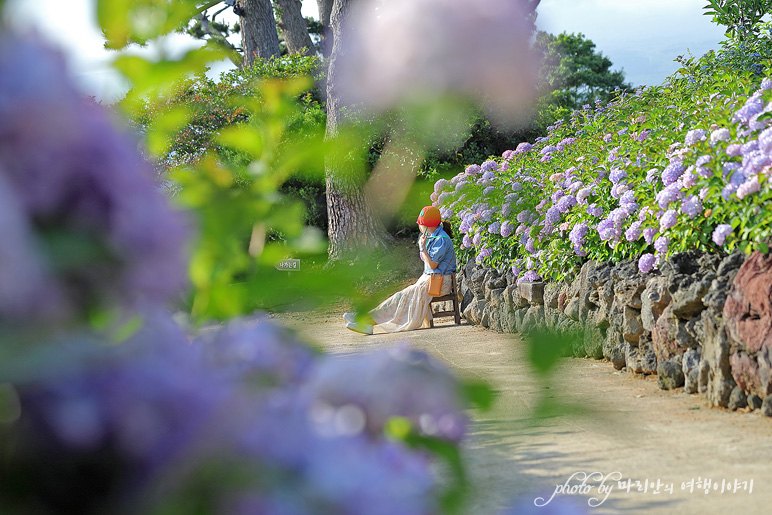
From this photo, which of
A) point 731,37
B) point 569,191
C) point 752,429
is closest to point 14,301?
point 752,429

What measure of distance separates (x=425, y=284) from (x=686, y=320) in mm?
4808

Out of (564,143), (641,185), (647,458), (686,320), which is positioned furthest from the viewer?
(564,143)

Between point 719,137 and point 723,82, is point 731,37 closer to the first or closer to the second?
point 723,82

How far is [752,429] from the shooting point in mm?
3693

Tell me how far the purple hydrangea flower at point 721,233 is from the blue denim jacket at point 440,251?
5039 mm

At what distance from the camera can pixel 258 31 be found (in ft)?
62.3

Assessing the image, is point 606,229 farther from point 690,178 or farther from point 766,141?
point 766,141

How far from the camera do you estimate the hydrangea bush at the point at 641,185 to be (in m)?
4.40

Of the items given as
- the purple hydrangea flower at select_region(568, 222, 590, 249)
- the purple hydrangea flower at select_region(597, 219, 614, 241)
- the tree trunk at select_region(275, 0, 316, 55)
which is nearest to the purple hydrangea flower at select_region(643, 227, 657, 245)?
the purple hydrangea flower at select_region(597, 219, 614, 241)

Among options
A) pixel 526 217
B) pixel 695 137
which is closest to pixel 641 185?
pixel 695 137

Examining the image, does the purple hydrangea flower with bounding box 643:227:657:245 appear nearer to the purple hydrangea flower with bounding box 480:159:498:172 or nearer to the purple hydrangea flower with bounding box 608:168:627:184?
the purple hydrangea flower with bounding box 608:168:627:184

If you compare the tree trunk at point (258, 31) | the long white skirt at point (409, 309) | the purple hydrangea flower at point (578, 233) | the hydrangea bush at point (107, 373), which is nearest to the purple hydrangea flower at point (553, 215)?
the purple hydrangea flower at point (578, 233)

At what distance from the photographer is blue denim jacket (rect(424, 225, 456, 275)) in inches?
367

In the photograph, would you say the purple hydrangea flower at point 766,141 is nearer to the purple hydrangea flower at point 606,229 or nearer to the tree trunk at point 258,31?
the purple hydrangea flower at point 606,229
